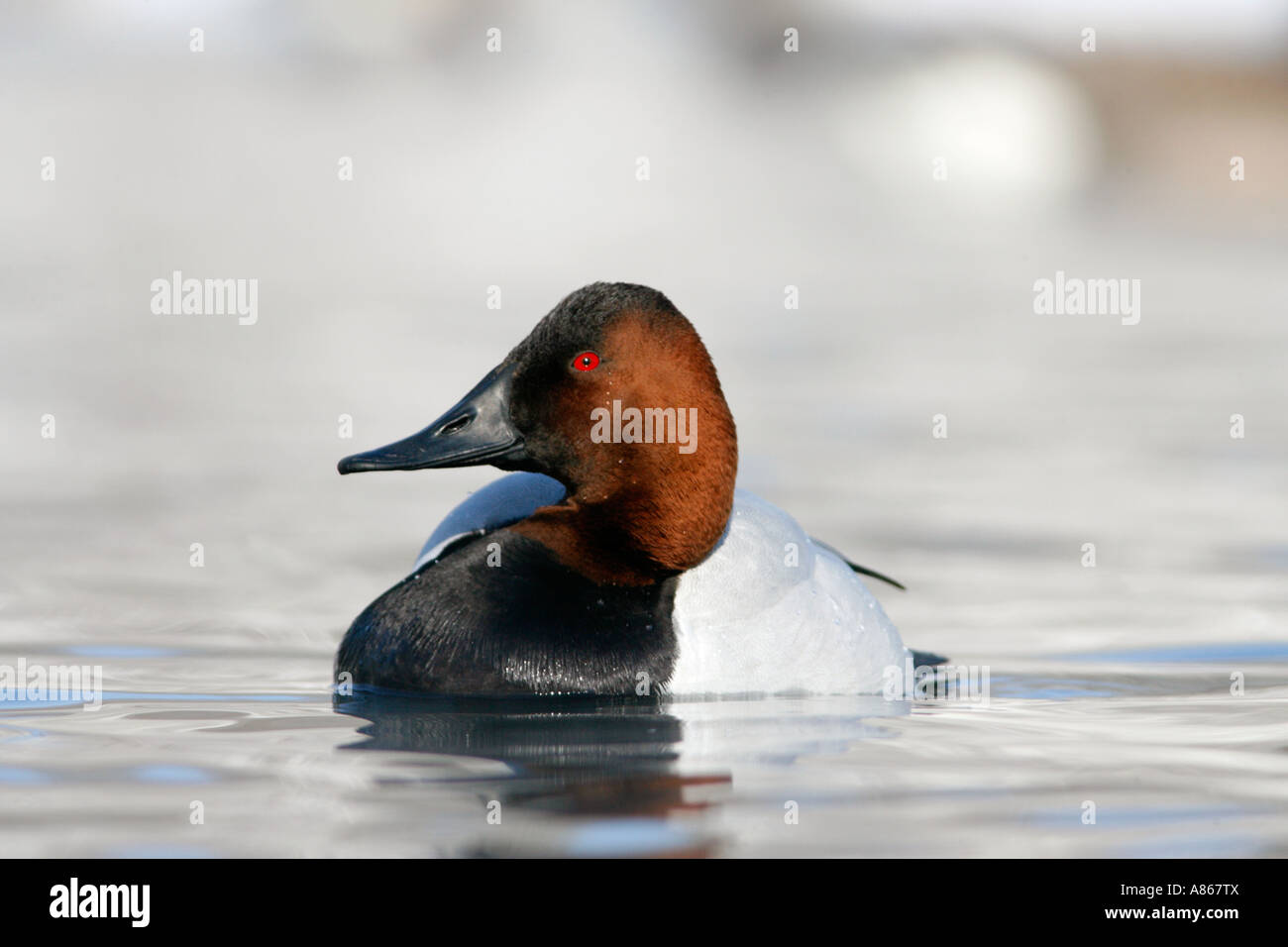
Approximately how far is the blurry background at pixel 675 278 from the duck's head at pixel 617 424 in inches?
39.9

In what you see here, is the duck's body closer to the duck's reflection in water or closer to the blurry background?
the duck's reflection in water

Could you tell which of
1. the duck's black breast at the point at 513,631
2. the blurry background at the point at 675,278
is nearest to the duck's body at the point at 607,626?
the duck's black breast at the point at 513,631

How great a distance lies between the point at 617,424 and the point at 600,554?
1.27ft

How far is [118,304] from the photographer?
14742 mm

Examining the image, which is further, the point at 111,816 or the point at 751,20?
the point at 751,20

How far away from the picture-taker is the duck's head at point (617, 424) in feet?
17.4

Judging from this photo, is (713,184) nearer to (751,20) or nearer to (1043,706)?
(751,20)

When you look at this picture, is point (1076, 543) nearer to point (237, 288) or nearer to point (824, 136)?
point (237, 288)
